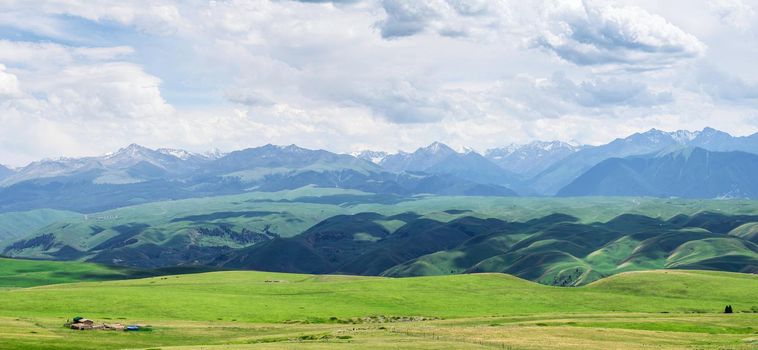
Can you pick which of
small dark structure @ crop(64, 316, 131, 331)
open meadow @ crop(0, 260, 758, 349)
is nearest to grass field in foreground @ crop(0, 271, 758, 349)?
open meadow @ crop(0, 260, 758, 349)

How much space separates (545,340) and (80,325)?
67.8m

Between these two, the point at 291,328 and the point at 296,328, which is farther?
the point at 291,328

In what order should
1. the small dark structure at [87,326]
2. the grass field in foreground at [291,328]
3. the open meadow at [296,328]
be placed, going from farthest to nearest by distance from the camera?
the small dark structure at [87,326] < the grass field in foreground at [291,328] < the open meadow at [296,328]

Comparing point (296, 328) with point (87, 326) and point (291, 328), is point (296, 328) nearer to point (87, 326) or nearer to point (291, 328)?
point (291, 328)

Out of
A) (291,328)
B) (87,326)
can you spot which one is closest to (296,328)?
(291,328)

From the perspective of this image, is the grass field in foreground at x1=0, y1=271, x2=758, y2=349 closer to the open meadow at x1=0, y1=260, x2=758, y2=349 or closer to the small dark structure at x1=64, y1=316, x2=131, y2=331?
the open meadow at x1=0, y1=260, x2=758, y2=349

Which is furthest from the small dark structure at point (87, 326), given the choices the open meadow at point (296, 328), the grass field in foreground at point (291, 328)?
the grass field in foreground at point (291, 328)

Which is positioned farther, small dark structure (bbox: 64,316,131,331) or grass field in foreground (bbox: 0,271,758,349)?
small dark structure (bbox: 64,316,131,331)

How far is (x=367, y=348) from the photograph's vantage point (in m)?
97.6

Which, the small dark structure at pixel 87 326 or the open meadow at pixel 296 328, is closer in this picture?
the open meadow at pixel 296 328

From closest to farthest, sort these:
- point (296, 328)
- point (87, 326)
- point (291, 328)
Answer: point (87, 326) < point (296, 328) < point (291, 328)

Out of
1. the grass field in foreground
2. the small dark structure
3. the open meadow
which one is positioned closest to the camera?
the open meadow

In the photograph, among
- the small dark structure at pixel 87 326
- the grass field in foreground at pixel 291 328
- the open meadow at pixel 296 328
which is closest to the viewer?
the open meadow at pixel 296 328

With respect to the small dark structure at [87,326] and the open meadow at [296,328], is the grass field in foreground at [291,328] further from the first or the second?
the small dark structure at [87,326]
